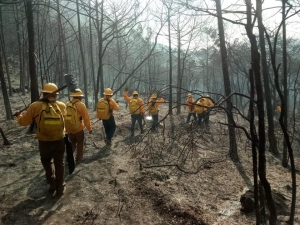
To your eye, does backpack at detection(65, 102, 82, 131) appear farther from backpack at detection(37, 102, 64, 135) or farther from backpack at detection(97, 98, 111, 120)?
backpack at detection(97, 98, 111, 120)

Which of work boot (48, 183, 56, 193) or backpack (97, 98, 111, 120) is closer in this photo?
work boot (48, 183, 56, 193)

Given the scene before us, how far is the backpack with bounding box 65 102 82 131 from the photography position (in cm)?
601

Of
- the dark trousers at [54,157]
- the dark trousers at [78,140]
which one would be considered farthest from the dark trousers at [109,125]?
the dark trousers at [54,157]

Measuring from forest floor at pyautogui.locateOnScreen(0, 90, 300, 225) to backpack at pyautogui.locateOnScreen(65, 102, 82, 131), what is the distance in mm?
1081

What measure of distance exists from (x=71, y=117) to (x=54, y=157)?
59.4 inches

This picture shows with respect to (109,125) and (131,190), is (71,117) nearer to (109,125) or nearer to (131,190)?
(131,190)

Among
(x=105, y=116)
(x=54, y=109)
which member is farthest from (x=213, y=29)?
(x=54, y=109)

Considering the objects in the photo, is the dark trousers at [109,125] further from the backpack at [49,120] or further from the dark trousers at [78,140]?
the backpack at [49,120]

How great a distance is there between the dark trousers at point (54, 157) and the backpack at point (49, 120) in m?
0.26

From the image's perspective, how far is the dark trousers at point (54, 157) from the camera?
4621 mm

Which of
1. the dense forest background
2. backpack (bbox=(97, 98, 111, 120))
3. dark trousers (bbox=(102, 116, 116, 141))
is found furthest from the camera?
dark trousers (bbox=(102, 116, 116, 141))

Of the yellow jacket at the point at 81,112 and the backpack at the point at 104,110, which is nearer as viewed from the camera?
the yellow jacket at the point at 81,112

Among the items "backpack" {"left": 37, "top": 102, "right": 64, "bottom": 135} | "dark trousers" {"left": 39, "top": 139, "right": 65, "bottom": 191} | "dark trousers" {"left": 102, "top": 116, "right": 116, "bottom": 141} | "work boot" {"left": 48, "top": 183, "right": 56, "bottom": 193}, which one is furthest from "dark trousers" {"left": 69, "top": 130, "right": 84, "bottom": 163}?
"dark trousers" {"left": 102, "top": 116, "right": 116, "bottom": 141}

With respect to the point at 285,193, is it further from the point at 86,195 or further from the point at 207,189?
the point at 86,195
